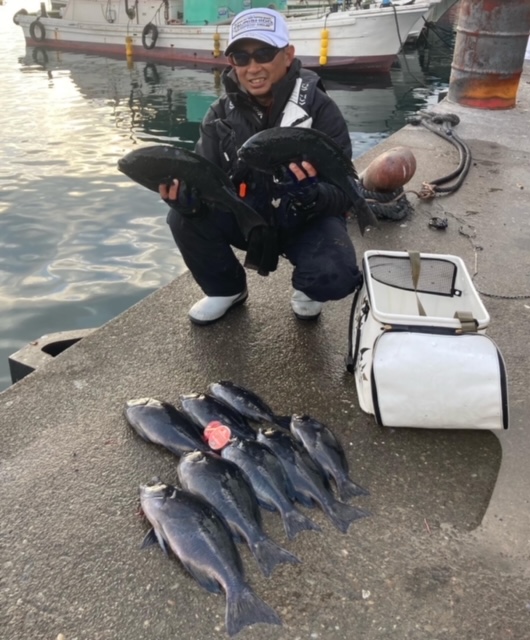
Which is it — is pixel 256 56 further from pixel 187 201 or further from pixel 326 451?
pixel 326 451

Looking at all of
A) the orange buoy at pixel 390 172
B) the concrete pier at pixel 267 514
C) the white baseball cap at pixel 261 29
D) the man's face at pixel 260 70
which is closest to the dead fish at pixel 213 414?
the concrete pier at pixel 267 514

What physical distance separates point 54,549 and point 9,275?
534 centimetres

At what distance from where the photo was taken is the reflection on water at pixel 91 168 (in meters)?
6.51

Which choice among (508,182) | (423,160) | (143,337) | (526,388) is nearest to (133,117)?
(423,160)

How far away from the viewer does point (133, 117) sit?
15.6m

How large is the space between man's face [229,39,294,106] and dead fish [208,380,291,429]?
68.3 inches

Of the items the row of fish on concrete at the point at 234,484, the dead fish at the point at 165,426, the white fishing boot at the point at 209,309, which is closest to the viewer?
the row of fish on concrete at the point at 234,484

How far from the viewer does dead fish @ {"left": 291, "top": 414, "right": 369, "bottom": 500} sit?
2462mm

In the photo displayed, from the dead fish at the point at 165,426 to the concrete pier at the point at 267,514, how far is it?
0.07 m

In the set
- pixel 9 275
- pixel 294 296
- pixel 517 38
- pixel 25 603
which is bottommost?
pixel 9 275

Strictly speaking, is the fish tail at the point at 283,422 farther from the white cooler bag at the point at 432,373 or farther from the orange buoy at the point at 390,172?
the orange buoy at the point at 390,172

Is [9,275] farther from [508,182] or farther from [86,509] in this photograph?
[508,182]


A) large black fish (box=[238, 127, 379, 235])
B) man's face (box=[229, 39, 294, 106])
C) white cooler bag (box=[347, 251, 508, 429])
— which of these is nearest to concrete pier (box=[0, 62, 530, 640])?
white cooler bag (box=[347, 251, 508, 429])

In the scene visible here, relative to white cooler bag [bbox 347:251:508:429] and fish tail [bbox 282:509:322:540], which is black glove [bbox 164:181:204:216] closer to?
white cooler bag [bbox 347:251:508:429]
